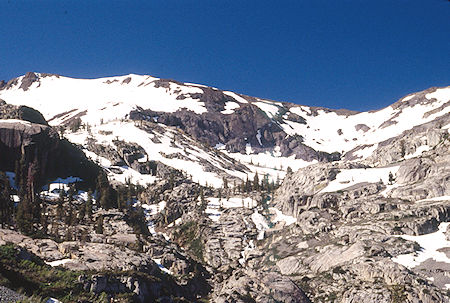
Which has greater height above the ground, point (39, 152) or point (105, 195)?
point (39, 152)

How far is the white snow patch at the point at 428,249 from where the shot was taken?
8999 centimetres

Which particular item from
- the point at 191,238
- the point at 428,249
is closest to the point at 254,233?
the point at 191,238

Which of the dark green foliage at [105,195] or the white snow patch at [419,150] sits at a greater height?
the white snow patch at [419,150]

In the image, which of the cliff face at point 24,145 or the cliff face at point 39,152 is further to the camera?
the cliff face at point 39,152

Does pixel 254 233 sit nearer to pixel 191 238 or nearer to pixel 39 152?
pixel 191 238

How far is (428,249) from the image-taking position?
94812 mm

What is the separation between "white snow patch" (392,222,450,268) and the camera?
90.0 meters

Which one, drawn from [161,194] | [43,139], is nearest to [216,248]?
[161,194]

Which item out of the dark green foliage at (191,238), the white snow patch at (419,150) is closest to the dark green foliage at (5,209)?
the dark green foliage at (191,238)

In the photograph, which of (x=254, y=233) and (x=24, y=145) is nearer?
(x=254, y=233)

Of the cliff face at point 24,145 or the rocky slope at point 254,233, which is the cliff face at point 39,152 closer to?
the cliff face at point 24,145

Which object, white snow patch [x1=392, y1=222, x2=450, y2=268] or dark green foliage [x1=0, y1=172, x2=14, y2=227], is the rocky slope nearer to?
white snow patch [x1=392, y1=222, x2=450, y2=268]

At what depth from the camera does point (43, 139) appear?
145625 millimetres

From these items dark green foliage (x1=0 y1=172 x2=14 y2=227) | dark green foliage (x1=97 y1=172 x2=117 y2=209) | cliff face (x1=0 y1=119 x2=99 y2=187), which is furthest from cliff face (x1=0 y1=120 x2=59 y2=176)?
dark green foliage (x1=0 y1=172 x2=14 y2=227)
